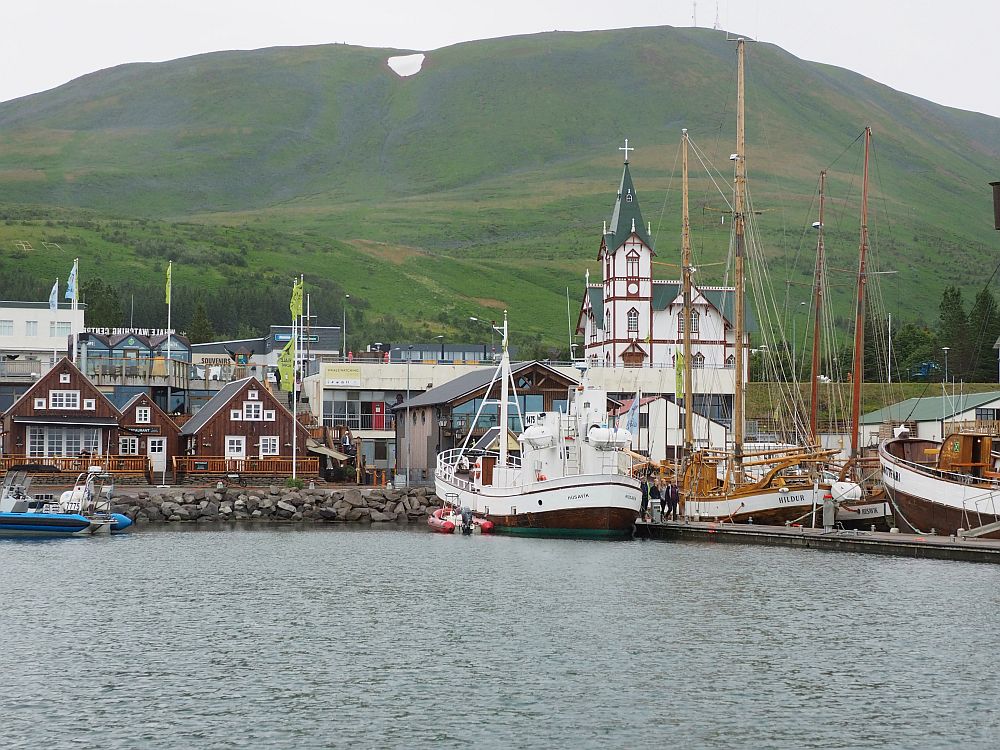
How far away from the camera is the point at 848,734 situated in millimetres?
26266

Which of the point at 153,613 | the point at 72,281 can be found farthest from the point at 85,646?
the point at 72,281

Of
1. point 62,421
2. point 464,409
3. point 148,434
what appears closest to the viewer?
point 62,421

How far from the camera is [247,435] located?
9338 centimetres

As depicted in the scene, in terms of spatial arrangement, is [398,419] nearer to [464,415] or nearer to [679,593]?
[464,415]

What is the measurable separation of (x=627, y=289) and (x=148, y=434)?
66364mm

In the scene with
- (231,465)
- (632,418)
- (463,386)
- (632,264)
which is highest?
(632,264)

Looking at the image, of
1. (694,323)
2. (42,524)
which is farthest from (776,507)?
(694,323)

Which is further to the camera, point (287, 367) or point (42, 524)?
point (287, 367)

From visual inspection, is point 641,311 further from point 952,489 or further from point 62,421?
point 952,489

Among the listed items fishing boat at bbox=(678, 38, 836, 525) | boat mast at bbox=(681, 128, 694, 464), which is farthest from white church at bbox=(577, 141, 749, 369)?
fishing boat at bbox=(678, 38, 836, 525)

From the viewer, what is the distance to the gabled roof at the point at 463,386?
95.3 m

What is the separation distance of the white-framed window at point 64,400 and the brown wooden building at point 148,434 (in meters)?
3.15

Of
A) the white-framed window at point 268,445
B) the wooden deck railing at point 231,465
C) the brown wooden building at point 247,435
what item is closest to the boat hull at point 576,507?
the wooden deck railing at point 231,465

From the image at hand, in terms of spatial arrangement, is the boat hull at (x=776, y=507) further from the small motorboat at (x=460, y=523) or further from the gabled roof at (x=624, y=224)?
the gabled roof at (x=624, y=224)
